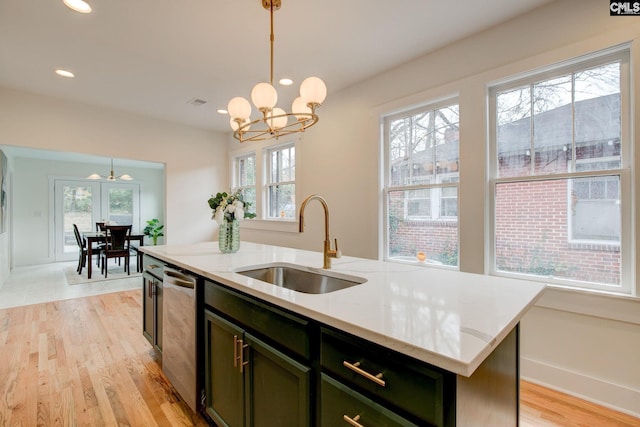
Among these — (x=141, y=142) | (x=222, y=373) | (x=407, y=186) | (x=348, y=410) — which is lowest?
(x=222, y=373)

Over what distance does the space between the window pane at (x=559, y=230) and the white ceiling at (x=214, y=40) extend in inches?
53.1

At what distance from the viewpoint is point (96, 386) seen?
215cm

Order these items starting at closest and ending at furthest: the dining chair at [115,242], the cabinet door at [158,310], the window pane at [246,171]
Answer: the cabinet door at [158,310] → the window pane at [246,171] → the dining chair at [115,242]

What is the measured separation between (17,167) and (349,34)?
825cm

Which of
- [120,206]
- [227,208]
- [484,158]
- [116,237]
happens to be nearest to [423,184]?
[484,158]

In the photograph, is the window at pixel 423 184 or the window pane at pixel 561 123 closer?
the window pane at pixel 561 123

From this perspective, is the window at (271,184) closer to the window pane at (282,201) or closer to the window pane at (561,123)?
the window pane at (282,201)

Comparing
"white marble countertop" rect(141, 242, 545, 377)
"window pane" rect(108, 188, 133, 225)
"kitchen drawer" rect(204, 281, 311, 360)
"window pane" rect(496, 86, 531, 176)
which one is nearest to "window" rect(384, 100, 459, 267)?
"window pane" rect(496, 86, 531, 176)

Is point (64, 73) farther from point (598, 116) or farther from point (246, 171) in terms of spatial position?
point (598, 116)

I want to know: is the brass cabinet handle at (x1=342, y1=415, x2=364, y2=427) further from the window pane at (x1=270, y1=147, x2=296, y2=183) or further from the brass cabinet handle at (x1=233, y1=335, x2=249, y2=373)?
the window pane at (x1=270, y1=147, x2=296, y2=183)

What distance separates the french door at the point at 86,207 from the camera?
7301 mm

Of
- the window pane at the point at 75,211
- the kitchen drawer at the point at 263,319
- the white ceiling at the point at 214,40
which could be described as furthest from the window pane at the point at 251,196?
the window pane at the point at 75,211

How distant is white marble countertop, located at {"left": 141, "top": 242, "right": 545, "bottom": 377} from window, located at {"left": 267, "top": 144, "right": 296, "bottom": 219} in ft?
8.95

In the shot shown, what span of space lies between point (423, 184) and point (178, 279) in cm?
228
